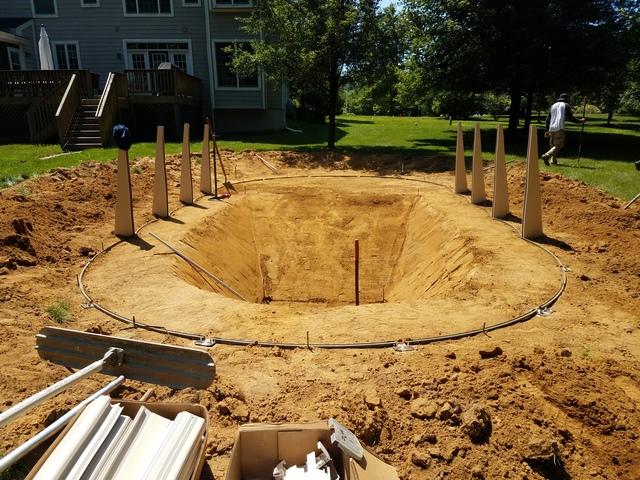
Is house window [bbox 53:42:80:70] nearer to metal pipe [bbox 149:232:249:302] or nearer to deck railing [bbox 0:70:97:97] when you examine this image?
deck railing [bbox 0:70:97:97]

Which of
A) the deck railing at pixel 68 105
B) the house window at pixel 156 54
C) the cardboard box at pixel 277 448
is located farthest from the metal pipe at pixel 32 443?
the house window at pixel 156 54

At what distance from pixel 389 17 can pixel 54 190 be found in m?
13.0

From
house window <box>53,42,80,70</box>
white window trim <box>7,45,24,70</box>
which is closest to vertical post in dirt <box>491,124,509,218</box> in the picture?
house window <box>53,42,80,70</box>

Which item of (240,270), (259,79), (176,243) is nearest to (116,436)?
(176,243)

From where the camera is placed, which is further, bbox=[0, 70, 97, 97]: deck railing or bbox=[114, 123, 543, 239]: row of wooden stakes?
bbox=[0, 70, 97, 97]: deck railing

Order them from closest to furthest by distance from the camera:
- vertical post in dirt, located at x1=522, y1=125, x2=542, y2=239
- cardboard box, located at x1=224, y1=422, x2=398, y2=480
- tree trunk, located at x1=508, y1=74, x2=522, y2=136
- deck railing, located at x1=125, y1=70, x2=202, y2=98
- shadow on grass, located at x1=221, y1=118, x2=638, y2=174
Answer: cardboard box, located at x1=224, y1=422, x2=398, y2=480, vertical post in dirt, located at x1=522, y1=125, x2=542, y2=239, shadow on grass, located at x1=221, y1=118, x2=638, y2=174, tree trunk, located at x1=508, y1=74, x2=522, y2=136, deck railing, located at x1=125, y1=70, x2=202, y2=98

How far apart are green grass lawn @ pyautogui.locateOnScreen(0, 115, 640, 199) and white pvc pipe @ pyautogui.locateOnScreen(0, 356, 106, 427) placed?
8.89m

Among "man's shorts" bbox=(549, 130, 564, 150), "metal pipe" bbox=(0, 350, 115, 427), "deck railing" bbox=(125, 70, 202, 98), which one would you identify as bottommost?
"metal pipe" bbox=(0, 350, 115, 427)

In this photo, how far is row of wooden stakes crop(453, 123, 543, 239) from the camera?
29.2 ft

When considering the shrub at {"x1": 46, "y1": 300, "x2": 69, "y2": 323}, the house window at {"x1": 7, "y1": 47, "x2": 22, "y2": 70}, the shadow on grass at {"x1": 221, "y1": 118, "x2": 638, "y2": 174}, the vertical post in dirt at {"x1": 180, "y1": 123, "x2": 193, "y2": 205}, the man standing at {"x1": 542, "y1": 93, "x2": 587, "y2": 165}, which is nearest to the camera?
the shrub at {"x1": 46, "y1": 300, "x2": 69, "y2": 323}

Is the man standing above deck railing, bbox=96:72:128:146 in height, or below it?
below

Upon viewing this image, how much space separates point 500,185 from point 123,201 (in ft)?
24.0

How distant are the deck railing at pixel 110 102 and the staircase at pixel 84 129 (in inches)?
12.1

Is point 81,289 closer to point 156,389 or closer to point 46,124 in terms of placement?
point 156,389
